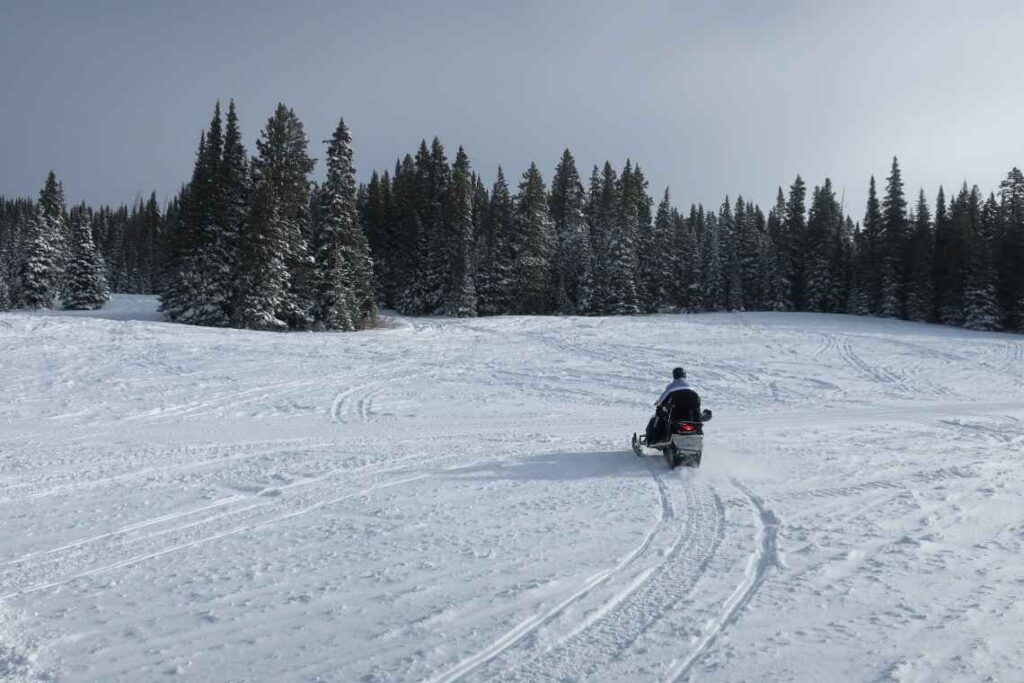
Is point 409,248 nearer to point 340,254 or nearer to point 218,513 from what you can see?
point 340,254

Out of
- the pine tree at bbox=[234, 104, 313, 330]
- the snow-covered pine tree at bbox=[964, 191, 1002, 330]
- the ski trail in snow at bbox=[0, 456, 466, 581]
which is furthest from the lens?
the snow-covered pine tree at bbox=[964, 191, 1002, 330]

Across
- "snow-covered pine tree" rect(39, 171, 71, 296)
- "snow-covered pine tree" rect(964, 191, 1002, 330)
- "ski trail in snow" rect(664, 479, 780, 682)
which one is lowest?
"ski trail in snow" rect(664, 479, 780, 682)

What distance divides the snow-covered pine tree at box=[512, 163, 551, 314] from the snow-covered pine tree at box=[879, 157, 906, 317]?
29.0 m

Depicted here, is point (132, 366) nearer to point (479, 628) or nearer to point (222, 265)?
point (222, 265)

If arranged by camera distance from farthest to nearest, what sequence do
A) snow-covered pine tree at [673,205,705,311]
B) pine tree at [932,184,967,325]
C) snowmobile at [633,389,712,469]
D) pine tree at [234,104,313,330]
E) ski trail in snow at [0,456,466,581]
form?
snow-covered pine tree at [673,205,705,311] → pine tree at [932,184,967,325] → pine tree at [234,104,313,330] → snowmobile at [633,389,712,469] → ski trail in snow at [0,456,466,581]

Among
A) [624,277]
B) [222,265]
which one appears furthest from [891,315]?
[222,265]

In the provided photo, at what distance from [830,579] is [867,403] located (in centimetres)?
1538

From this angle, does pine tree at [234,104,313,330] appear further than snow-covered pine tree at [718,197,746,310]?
No

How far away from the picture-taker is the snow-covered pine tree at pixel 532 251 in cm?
5366

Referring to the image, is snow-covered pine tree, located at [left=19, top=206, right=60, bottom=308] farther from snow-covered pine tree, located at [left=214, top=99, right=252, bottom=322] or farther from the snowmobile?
the snowmobile

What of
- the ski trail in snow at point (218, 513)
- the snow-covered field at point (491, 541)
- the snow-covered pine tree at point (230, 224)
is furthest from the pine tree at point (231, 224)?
the ski trail in snow at point (218, 513)

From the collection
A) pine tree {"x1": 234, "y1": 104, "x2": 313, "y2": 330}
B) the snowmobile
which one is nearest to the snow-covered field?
the snowmobile

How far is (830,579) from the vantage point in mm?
5930

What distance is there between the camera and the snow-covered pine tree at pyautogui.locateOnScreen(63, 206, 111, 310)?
4962 centimetres
